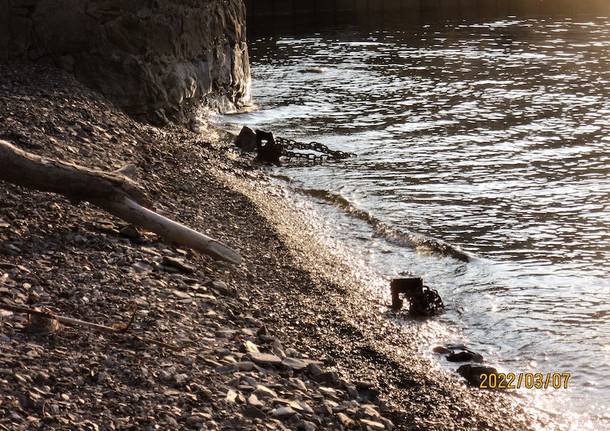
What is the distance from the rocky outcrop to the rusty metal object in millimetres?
6570

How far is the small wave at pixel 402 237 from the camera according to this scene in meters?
11.8

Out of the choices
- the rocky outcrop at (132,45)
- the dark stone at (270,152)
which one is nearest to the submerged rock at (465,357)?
the dark stone at (270,152)

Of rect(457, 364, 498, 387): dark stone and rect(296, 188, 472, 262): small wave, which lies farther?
rect(296, 188, 472, 262): small wave

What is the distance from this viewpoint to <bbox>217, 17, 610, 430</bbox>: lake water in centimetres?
946

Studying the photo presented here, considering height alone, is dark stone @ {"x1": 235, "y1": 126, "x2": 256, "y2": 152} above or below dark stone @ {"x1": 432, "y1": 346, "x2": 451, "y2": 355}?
above

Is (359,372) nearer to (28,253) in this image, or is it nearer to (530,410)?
(530,410)

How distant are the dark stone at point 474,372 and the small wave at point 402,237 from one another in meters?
3.30

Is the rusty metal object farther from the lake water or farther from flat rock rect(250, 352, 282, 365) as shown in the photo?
flat rock rect(250, 352, 282, 365)

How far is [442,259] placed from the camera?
11.6 m

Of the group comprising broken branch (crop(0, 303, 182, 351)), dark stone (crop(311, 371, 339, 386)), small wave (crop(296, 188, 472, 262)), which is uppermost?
broken branch (crop(0, 303, 182, 351))

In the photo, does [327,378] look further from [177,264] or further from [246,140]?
[246,140]

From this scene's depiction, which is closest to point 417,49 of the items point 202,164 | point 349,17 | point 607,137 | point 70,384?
point 349,17

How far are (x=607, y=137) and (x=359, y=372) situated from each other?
473 inches

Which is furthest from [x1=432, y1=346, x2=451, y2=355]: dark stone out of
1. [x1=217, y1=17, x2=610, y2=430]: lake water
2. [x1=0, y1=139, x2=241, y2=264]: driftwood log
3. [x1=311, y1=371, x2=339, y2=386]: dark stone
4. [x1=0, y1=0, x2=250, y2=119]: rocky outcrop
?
[x1=0, y1=0, x2=250, y2=119]: rocky outcrop
